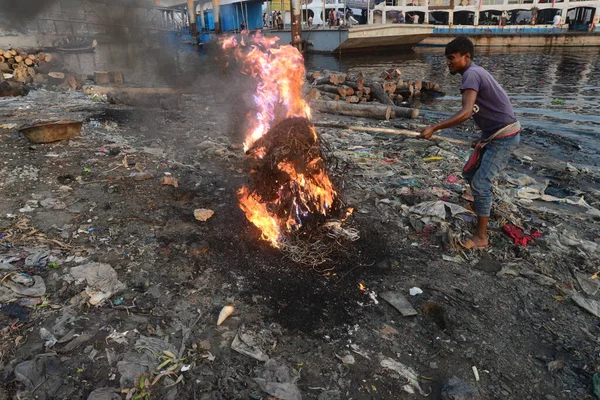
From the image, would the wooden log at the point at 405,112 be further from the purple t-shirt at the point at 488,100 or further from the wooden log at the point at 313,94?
the purple t-shirt at the point at 488,100

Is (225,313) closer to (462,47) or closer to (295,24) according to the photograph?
(462,47)

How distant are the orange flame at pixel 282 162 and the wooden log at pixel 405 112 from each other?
18.7 feet

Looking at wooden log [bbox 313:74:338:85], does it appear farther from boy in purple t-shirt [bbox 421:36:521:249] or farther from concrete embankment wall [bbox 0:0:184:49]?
boy in purple t-shirt [bbox 421:36:521:249]

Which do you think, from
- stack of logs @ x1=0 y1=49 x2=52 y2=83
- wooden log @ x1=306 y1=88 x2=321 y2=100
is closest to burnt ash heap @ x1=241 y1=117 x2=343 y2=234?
wooden log @ x1=306 y1=88 x2=321 y2=100

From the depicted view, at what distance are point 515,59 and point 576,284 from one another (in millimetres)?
25362

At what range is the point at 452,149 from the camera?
7523mm

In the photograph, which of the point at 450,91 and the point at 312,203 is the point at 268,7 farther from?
the point at 312,203

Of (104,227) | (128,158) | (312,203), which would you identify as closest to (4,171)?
(128,158)

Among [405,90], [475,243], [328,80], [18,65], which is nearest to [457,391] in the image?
[475,243]

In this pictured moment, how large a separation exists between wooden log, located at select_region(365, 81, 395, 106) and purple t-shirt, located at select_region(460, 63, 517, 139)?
26.7 feet

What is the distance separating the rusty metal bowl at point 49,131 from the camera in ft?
21.2

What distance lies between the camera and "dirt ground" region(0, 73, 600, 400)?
103 inches

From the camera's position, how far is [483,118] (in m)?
3.92

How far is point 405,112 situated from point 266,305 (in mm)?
8287
